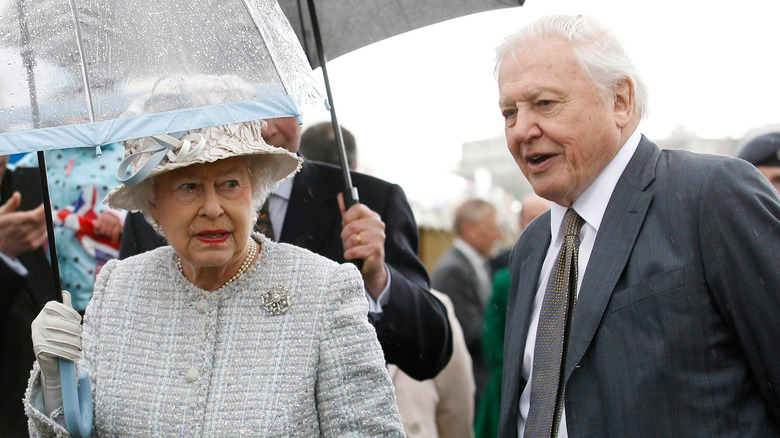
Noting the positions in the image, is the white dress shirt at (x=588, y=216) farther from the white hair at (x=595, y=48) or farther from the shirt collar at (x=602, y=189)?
the white hair at (x=595, y=48)

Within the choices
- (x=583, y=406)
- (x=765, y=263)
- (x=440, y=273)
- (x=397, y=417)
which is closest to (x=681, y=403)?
(x=583, y=406)

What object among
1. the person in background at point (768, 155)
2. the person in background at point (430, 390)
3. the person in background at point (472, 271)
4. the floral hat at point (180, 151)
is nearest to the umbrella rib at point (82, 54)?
the floral hat at point (180, 151)

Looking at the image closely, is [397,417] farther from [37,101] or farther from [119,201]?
[37,101]

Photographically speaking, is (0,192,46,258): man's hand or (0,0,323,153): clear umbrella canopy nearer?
(0,0,323,153): clear umbrella canopy

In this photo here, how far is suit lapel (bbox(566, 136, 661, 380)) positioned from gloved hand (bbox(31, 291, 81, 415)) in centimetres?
145

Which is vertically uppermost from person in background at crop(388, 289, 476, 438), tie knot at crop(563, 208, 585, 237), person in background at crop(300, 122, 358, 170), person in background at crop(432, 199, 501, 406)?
person in background at crop(300, 122, 358, 170)

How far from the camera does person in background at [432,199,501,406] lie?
21.4 feet

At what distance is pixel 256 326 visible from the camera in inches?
107

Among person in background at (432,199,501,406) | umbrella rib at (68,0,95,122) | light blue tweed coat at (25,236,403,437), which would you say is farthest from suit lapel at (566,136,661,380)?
person in background at (432,199,501,406)

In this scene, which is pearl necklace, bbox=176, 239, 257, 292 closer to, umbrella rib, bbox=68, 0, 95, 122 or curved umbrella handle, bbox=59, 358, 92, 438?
curved umbrella handle, bbox=59, 358, 92, 438

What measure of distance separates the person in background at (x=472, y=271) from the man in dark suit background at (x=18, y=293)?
125 inches

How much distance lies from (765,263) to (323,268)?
4.25 feet

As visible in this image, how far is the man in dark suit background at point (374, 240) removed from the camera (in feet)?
11.5

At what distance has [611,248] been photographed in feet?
8.93
